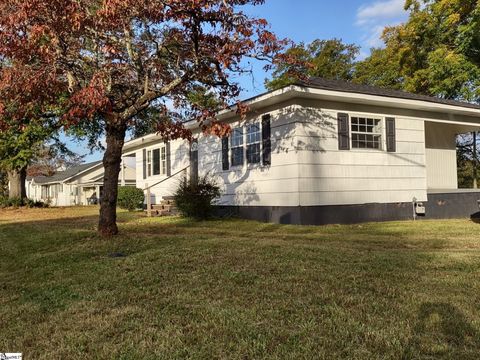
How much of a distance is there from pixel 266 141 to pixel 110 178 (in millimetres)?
5326

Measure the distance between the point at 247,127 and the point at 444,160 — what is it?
853 centimetres

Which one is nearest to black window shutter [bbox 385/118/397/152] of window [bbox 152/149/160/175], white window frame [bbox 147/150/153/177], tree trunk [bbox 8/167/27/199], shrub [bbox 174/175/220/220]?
shrub [bbox 174/175/220/220]

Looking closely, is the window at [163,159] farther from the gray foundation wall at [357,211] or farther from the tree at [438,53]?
the tree at [438,53]

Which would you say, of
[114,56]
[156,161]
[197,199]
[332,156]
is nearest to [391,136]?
[332,156]

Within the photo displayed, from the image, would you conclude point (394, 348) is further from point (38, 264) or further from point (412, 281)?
point (38, 264)

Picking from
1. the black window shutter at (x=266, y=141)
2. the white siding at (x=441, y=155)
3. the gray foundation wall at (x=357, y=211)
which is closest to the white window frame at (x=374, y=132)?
the gray foundation wall at (x=357, y=211)

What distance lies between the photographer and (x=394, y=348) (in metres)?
3.42

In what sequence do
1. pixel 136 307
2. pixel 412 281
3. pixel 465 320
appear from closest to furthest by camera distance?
1. pixel 465 320
2. pixel 136 307
3. pixel 412 281

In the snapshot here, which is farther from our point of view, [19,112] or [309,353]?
[19,112]

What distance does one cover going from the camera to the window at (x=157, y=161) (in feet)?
66.5

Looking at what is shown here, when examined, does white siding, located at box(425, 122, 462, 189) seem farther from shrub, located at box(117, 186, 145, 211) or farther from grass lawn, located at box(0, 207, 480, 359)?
shrub, located at box(117, 186, 145, 211)

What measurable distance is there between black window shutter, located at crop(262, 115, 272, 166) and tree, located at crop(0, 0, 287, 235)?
110 inches

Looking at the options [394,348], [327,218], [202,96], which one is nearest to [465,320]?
[394,348]

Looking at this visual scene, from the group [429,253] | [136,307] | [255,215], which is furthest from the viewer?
[255,215]
